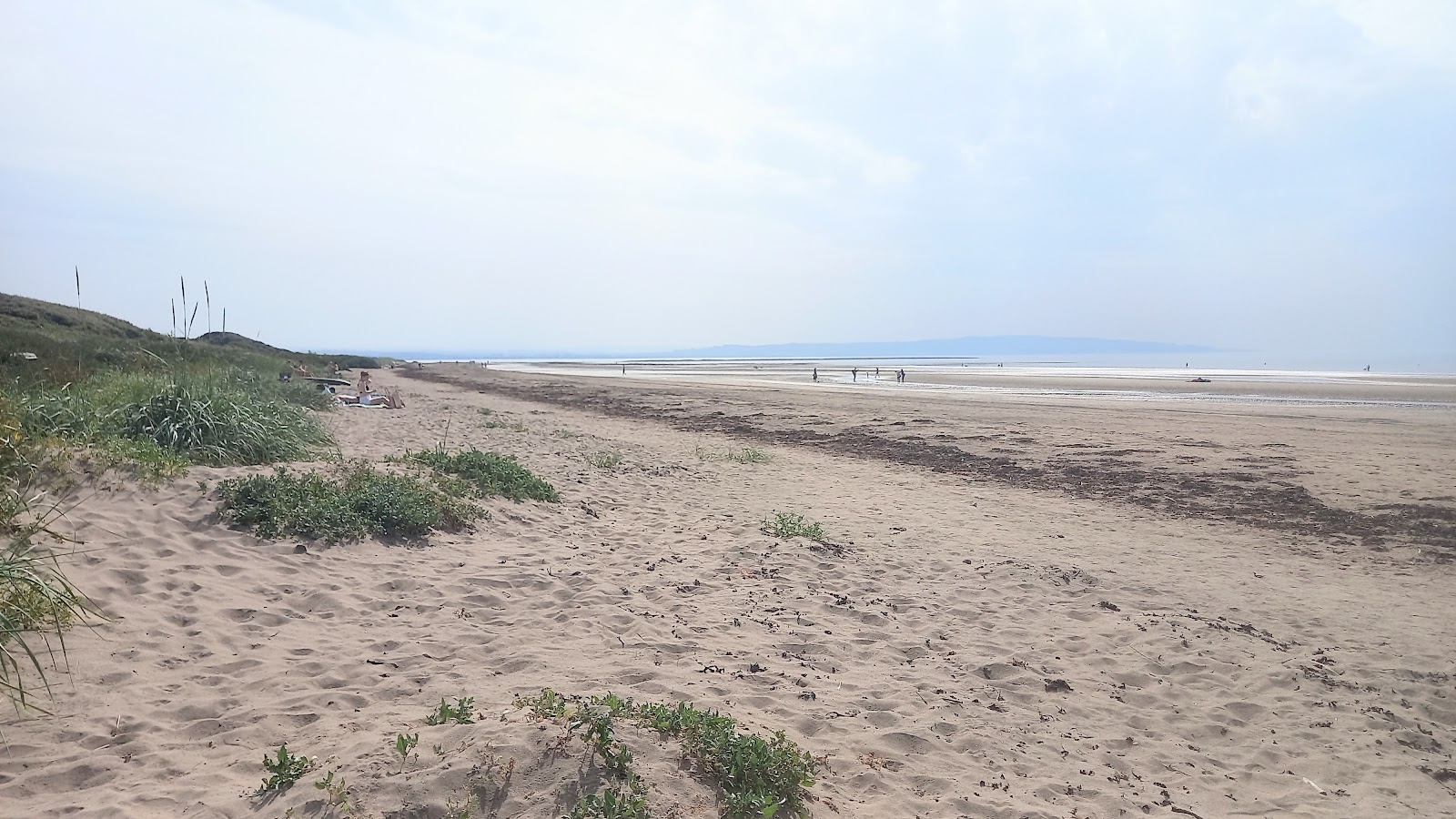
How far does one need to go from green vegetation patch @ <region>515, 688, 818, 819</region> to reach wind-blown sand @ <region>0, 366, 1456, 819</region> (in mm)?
112

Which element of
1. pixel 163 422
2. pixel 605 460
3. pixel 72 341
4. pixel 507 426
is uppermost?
pixel 72 341

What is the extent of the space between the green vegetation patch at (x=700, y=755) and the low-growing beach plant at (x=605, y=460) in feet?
26.3

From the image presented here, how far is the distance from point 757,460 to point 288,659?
9.98 m

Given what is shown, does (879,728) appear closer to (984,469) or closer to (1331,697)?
(1331,697)

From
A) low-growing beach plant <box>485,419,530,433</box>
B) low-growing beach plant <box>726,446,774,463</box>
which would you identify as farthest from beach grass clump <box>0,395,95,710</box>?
low-growing beach plant <box>485,419,530,433</box>

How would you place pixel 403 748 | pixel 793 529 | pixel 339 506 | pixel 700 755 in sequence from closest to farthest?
pixel 403 748 → pixel 700 755 → pixel 339 506 → pixel 793 529

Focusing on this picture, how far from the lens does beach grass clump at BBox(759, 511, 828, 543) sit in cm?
805

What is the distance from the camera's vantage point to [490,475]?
29.4 ft

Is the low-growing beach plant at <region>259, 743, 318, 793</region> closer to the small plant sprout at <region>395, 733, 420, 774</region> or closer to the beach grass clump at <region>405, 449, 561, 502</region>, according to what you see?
the small plant sprout at <region>395, 733, 420, 774</region>

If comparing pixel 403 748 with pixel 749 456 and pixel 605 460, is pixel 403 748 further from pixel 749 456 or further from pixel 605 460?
pixel 749 456

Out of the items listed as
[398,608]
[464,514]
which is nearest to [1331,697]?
[398,608]

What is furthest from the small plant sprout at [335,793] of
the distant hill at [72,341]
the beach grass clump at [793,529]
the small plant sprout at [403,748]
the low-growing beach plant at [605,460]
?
the low-growing beach plant at [605,460]

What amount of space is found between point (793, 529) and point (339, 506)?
4.55 m

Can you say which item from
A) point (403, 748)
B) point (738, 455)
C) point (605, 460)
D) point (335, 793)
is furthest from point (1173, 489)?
point (335, 793)
